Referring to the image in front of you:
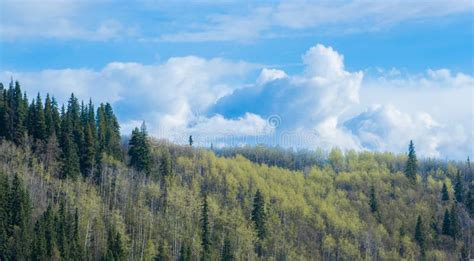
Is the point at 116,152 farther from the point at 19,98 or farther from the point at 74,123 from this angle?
the point at 19,98

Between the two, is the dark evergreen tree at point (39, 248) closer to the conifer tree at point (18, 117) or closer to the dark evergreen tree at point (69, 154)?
the dark evergreen tree at point (69, 154)

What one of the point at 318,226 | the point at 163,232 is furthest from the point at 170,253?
the point at 318,226

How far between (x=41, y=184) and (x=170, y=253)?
1141 inches

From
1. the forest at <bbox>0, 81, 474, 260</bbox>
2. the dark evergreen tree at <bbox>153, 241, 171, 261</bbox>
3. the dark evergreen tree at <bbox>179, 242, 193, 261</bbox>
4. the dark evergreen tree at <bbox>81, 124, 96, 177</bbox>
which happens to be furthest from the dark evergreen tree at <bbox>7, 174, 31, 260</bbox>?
the dark evergreen tree at <bbox>179, 242, 193, 261</bbox>

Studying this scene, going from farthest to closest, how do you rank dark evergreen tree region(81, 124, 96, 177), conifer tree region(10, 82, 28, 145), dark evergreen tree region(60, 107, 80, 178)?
dark evergreen tree region(81, 124, 96, 177) < conifer tree region(10, 82, 28, 145) < dark evergreen tree region(60, 107, 80, 178)

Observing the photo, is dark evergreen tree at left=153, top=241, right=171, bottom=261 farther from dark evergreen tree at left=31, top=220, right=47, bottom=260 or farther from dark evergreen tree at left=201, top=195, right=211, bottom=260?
dark evergreen tree at left=31, top=220, right=47, bottom=260

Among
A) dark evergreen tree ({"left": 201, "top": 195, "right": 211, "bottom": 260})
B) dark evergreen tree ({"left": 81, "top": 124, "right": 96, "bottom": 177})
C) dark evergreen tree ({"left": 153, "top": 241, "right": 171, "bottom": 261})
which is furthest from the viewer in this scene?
dark evergreen tree ({"left": 81, "top": 124, "right": 96, "bottom": 177})

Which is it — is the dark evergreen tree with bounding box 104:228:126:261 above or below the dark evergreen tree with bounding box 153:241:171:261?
above

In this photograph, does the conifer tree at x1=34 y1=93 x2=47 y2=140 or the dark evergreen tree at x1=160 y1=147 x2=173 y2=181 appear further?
the dark evergreen tree at x1=160 y1=147 x2=173 y2=181

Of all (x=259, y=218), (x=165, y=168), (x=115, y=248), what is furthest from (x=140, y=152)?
(x=115, y=248)

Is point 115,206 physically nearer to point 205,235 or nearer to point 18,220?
point 205,235

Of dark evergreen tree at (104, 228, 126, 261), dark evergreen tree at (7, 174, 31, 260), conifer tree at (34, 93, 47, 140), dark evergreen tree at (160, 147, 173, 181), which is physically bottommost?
dark evergreen tree at (104, 228, 126, 261)

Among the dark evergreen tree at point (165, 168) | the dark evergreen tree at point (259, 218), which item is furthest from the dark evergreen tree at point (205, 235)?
the dark evergreen tree at point (259, 218)

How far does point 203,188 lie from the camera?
195 m
